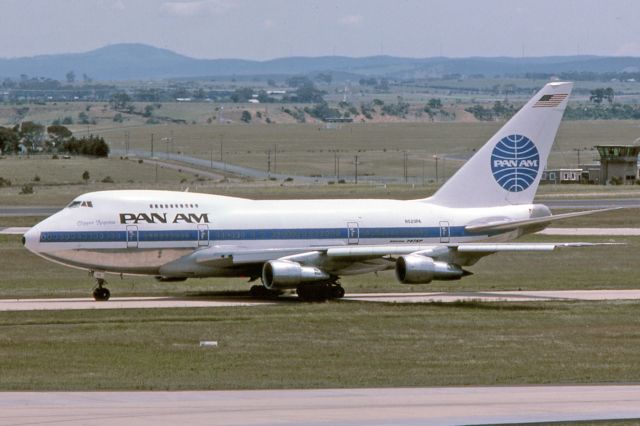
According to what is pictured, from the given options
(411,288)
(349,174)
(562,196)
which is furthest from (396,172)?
(411,288)

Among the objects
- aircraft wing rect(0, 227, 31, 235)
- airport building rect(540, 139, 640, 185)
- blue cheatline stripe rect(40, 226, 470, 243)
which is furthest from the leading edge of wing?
airport building rect(540, 139, 640, 185)

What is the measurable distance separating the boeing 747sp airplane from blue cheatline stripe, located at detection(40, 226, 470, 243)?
34 millimetres

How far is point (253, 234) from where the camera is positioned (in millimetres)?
46625

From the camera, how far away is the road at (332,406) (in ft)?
78.3

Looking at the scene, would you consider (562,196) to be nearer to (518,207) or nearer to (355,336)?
(518,207)

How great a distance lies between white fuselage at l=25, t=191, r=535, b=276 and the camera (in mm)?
45469

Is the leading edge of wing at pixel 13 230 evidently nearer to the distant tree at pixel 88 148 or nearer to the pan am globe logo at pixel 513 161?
the pan am globe logo at pixel 513 161

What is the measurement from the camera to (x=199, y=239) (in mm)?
46156

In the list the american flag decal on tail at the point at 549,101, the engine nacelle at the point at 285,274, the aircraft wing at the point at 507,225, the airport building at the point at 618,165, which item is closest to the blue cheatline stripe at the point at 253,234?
the aircraft wing at the point at 507,225

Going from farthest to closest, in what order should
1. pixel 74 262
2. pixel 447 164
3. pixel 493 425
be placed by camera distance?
pixel 447 164 < pixel 74 262 < pixel 493 425

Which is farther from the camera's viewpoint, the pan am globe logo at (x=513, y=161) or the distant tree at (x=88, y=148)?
the distant tree at (x=88, y=148)

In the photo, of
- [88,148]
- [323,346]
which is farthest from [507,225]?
[88,148]

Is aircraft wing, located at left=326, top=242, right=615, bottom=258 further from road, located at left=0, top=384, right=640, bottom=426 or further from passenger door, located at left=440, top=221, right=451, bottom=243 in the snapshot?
road, located at left=0, top=384, right=640, bottom=426

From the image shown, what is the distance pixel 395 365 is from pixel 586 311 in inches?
480
